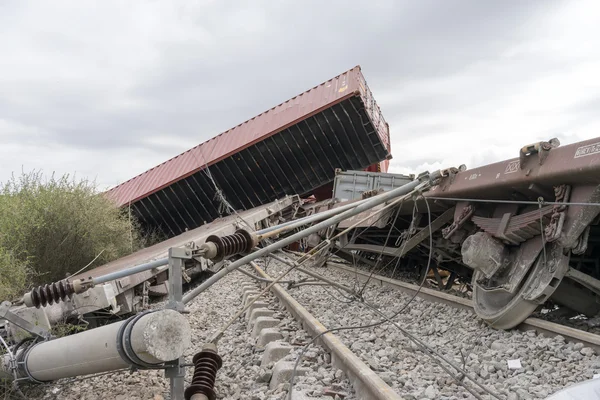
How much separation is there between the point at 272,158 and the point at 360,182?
266 centimetres

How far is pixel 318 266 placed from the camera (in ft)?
36.7

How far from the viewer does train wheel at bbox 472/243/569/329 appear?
395 centimetres

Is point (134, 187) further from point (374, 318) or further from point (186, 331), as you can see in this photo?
point (186, 331)

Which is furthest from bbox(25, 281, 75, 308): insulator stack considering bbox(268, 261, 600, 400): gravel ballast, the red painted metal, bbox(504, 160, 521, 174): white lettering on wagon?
the red painted metal

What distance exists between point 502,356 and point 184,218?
513 inches

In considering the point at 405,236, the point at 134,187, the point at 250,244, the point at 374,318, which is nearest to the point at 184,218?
the point at 134,187

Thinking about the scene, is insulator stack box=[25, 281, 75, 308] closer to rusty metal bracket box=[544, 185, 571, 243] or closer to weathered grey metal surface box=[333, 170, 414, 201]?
rusty metal bracket box=[544, 185, 571, 243]

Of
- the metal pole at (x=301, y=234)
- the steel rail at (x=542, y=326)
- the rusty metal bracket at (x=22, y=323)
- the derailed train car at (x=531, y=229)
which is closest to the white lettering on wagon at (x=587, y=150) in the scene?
the derailed train car at (x=531, y=229)

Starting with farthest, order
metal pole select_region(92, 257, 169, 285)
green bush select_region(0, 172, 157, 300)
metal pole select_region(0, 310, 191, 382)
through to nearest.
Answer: green bush select_region(0, 172, 157, 300) → metal pole select_region(92, 257, 169, 285) → metal pole select_region(0, 310, 191, 382)

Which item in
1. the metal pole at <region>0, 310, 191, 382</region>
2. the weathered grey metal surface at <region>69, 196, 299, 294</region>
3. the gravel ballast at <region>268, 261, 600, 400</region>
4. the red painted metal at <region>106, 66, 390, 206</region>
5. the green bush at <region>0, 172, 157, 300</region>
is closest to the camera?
the metal pole at <region>0, 310, 191, 382</region>

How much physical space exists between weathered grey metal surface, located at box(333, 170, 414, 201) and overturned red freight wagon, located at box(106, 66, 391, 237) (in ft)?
2.88

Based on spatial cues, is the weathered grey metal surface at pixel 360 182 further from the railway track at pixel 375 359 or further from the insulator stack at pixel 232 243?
the insulator stack at pixel 232 243

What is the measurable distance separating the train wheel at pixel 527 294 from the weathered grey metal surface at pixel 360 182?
8310 mm

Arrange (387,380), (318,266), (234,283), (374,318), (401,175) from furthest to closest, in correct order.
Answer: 1. (401,175)
2. (318,266)
3. (234,283)
4. (374,318)
5. (387,380)
